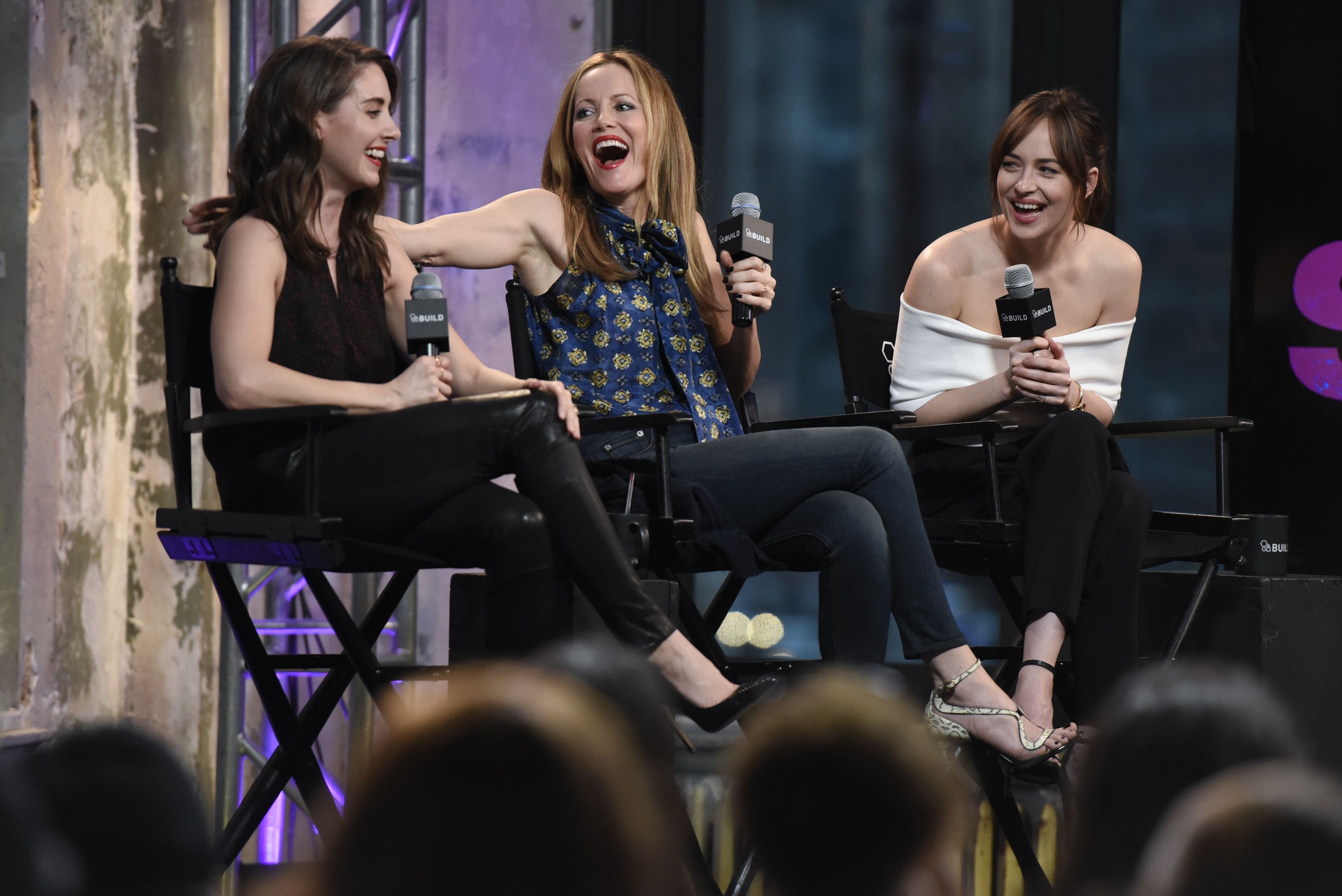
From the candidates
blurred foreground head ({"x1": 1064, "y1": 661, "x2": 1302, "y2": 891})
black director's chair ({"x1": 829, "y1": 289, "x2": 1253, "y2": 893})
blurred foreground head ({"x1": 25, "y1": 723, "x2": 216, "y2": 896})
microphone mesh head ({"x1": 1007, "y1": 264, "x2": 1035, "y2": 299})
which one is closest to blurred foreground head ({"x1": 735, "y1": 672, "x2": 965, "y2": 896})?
blurred foreground head ({"x1": 1064, "y1": 661, "x2": 1302, "y2": 891})

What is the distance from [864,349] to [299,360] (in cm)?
133

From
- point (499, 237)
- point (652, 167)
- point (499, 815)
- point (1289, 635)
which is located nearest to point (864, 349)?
point (652, 167)

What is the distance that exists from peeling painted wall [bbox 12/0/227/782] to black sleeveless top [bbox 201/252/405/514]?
1440 mm

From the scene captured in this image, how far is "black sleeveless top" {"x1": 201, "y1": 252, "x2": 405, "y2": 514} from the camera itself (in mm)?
1936

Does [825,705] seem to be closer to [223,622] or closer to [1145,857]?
[1145,857]

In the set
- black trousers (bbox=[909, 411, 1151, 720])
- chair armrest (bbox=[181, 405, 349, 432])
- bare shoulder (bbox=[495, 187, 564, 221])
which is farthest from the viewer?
bare shoulder (bbox=[495, 187, 564, 221])

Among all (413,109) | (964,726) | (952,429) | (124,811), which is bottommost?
(964,726)

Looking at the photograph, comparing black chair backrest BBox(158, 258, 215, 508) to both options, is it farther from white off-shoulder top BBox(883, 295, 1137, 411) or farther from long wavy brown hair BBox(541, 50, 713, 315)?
white off-shoulder top BBox(883, 295, 1137, 411)

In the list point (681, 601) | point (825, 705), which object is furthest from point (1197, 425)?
point (825, 705)

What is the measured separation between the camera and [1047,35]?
4043mm

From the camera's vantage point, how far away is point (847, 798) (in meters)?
0.67

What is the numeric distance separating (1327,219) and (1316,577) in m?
1.75

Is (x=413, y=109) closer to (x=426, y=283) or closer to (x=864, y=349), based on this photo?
(x=864, y=349)

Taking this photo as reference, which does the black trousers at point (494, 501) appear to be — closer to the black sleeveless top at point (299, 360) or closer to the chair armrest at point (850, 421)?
the black sleeveless top at point (299, 360)
